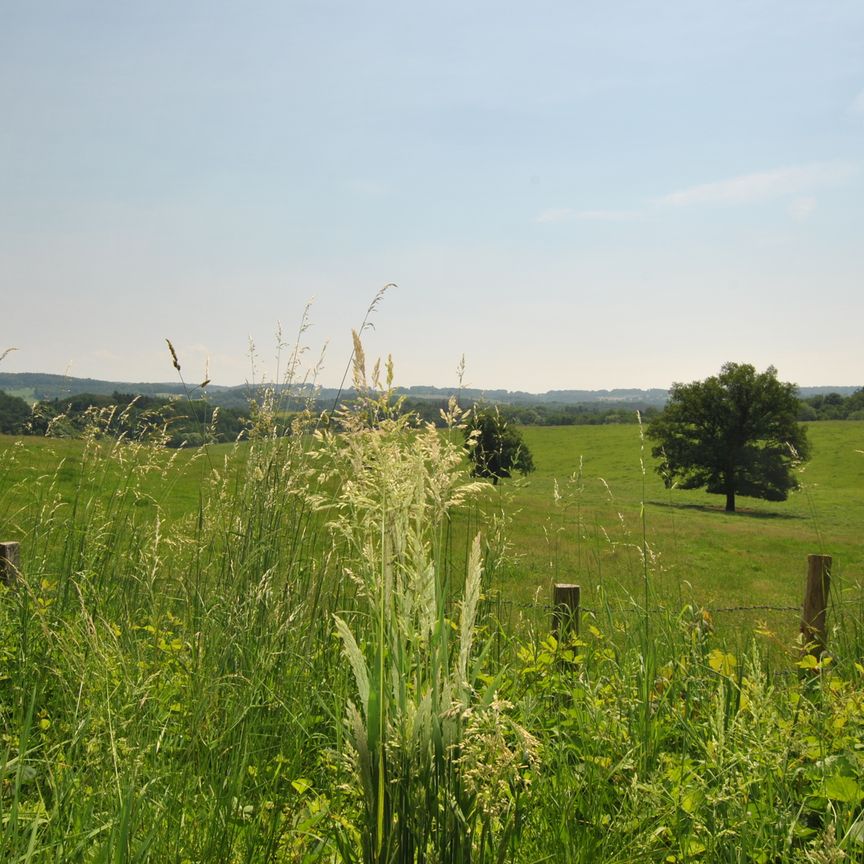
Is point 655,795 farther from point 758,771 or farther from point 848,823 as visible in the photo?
point 848,823

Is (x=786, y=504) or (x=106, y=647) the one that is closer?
(x=106, y=647)

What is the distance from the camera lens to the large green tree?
4225cm

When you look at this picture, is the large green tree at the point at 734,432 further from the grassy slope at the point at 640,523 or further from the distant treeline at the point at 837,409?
the distant treeline at the point at 837,409

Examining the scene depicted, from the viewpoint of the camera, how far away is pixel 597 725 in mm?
2936

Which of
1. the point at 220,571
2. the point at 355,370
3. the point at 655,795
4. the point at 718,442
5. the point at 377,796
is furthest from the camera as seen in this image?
the point at 718,442

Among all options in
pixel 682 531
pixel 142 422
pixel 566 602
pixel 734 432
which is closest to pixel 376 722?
pixel 566 602

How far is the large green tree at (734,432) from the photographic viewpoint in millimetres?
42250

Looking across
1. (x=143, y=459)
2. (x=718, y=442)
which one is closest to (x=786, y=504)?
(x=718, y=442)

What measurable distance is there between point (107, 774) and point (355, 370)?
1.71 m

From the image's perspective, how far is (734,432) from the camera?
42.6 metres

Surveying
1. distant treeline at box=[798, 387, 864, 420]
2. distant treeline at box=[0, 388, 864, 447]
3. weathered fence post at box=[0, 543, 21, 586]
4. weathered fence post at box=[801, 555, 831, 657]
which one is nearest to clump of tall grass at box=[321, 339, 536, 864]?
distant treeline at box=[0, 388, 864, 447]

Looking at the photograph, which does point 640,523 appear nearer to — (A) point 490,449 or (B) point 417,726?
(A) point 490,449

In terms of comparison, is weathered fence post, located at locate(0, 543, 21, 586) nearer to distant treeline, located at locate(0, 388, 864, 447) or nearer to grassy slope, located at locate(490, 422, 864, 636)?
distant treeline, located at locate(0, 388, 864, 447)

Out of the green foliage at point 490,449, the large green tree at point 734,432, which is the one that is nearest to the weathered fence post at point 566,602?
the green foliage at point 490,449
